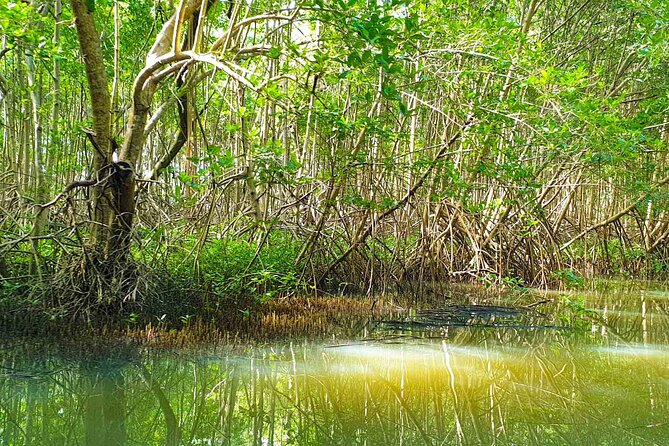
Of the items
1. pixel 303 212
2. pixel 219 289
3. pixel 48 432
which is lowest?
pixel 48 432

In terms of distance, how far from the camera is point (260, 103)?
153 inches

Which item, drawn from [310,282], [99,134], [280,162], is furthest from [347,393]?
[310,282]

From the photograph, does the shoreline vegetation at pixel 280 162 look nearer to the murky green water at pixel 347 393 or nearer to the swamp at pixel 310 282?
the swamp at pixel 310 282

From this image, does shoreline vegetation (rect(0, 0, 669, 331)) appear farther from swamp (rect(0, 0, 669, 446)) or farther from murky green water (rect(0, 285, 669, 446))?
murky green water (rect(0, 285, 669, 446))

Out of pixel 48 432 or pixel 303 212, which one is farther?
pixel 303 212

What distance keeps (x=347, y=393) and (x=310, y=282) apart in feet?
9.41

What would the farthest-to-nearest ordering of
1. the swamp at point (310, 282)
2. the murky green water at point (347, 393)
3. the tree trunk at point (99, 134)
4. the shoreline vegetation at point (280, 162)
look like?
1. the tree trunk at point (99, 134)
2. the shoreline vegetation at point (280, 162)
3. the swamp at point (310, 282)
4. the murky green water at point (347, 393)

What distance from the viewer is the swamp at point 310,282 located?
103 inches

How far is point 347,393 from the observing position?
288cm

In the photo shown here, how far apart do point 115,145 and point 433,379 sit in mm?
2892

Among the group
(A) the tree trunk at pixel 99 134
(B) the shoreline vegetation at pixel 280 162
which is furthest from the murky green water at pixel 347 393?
(A) the tree trunk at pixel 99 134

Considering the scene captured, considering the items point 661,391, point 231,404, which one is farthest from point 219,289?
point 661,391

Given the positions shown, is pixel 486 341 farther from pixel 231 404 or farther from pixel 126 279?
pixel 126 279

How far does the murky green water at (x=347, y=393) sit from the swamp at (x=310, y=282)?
0.6 inches
